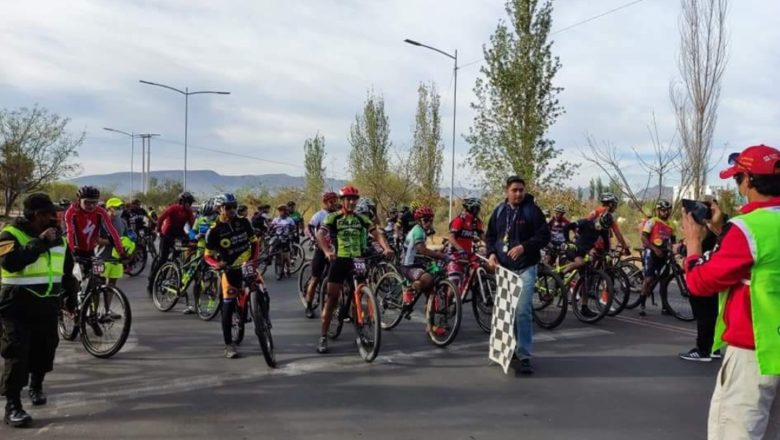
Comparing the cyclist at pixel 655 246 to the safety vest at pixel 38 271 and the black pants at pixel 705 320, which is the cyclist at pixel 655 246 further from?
the safety vest at pixel 38 271

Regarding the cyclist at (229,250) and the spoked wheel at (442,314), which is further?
the spoked wheel at (442,314)

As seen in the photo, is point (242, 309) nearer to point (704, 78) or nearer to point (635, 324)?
point (635, 324)

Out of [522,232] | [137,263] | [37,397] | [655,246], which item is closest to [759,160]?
[522,232]

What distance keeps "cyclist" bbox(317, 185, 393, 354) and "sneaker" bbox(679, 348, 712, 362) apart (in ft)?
11.6

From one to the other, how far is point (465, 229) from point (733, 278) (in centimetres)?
590

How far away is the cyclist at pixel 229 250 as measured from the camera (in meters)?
6.50

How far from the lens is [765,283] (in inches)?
102

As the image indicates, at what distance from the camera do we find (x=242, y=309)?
6594 millimetres

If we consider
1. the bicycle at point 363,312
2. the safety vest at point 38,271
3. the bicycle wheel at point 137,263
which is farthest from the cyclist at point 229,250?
the bicycle wheel at point 137,263

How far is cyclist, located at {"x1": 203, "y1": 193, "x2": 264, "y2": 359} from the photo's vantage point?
6.50m

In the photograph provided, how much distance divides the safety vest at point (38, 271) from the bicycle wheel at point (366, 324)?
9.43ft

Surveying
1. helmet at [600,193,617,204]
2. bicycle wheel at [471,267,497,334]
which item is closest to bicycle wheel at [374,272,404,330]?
bicycle wheel at [471,267,497,334]

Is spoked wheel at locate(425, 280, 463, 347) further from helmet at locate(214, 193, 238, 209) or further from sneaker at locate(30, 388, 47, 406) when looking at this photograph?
sneaker at locate(30, 388, 47, 406)

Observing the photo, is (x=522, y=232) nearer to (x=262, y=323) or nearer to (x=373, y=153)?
(x=262, y=323)
